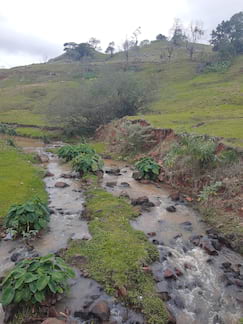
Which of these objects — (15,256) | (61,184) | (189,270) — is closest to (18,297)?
(15,256)

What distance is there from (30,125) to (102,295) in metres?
43.4

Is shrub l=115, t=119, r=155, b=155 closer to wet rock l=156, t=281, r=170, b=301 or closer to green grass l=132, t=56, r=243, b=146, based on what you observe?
green grass l=132, t=56, r=243, b=146

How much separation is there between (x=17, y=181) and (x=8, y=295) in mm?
12410

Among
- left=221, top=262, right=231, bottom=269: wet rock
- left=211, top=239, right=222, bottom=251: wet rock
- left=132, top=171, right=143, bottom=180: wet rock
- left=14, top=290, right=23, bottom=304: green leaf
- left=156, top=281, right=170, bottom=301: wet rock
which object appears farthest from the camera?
left=132, top=171, right=143, bottom=180: wet rock

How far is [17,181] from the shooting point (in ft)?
64.5

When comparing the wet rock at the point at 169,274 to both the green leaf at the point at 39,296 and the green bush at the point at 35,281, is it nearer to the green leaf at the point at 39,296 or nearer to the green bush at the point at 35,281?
the green bush at the point at 35,281

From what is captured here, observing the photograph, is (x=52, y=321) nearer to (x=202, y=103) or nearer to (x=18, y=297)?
(x=18, y=297)

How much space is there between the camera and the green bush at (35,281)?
8.09m

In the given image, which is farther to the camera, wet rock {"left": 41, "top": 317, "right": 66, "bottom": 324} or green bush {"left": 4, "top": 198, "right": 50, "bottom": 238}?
green bush {"left": 4, "top": 198, "right": 50, "bottom": 238}

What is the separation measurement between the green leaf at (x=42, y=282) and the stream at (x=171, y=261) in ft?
3.19

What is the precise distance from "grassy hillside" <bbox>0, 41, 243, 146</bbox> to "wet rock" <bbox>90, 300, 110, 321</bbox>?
15.1 metres

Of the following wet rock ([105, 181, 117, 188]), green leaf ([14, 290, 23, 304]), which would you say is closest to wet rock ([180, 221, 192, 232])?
wet rock ([105, 181, 117, 188])

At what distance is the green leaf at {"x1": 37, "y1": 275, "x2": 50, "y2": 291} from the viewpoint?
812 centimetres

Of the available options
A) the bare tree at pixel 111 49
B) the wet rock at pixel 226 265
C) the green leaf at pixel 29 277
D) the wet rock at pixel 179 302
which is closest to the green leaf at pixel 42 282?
the green leaf at pixel 29 277
